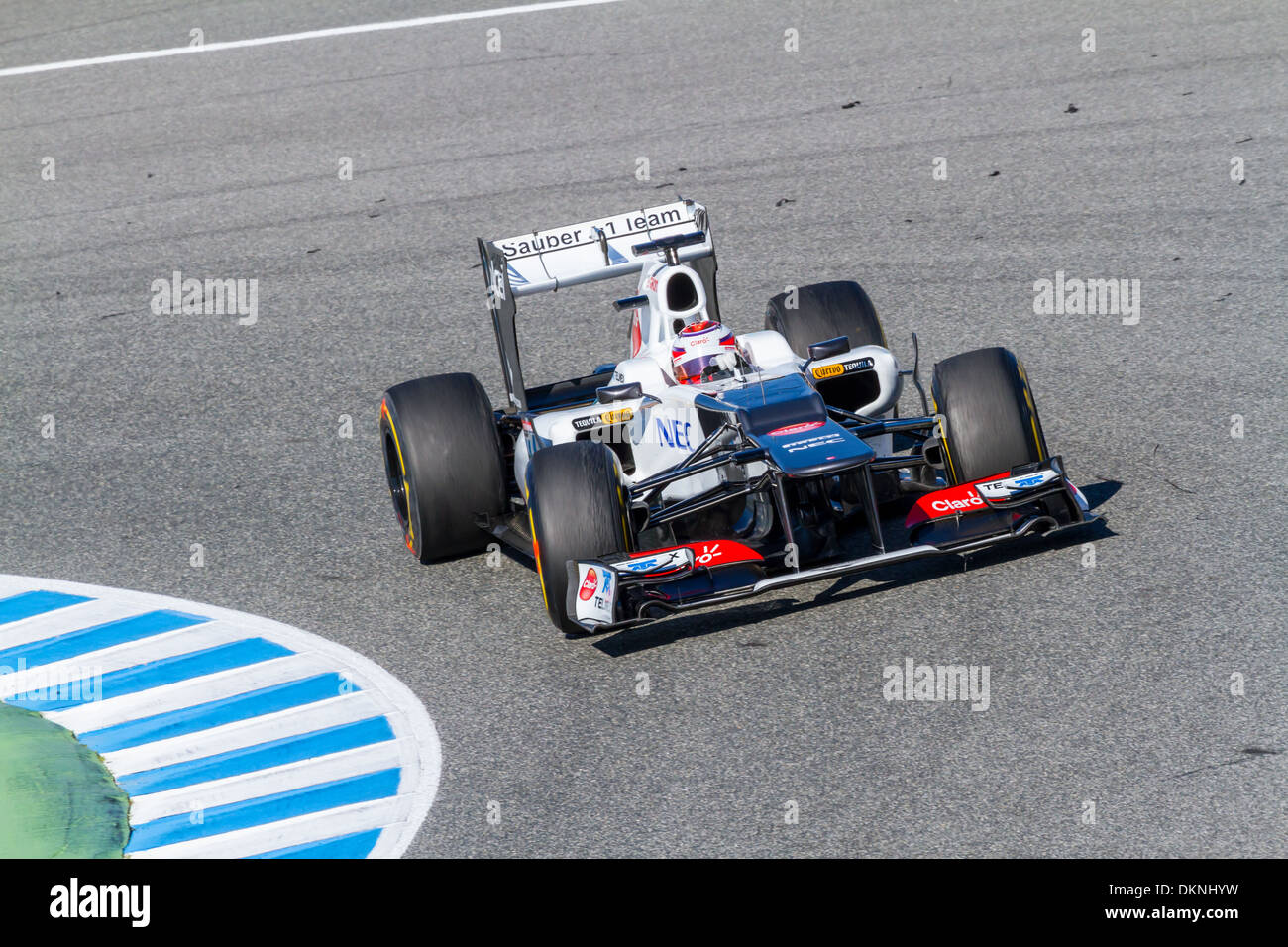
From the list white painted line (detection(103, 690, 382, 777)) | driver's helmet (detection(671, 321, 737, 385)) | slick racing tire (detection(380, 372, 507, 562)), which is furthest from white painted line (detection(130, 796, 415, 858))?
driver's helmet (detection(671, 321, 737, 385))

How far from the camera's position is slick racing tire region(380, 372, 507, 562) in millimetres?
8203

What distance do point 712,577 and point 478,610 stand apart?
4.89ft

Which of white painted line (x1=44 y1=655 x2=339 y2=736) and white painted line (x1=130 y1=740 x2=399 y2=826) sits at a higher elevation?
white painted line (x1=44 y1=655 x2=339 y2=736)

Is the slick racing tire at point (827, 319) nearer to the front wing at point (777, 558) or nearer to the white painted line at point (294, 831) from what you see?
the front wing at point (777, 558)

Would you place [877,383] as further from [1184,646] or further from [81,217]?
[81,217]

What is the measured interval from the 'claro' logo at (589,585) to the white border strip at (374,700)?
903mm

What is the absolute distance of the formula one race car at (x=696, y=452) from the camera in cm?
714

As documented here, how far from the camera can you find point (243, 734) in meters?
7.04

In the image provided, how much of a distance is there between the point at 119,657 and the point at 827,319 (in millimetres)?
4429

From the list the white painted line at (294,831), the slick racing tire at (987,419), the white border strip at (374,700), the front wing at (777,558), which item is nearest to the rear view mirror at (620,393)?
the front wing at (777,558)

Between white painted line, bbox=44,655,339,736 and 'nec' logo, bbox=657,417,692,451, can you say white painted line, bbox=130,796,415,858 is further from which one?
'nec' logo, bbox=657,417,692,451

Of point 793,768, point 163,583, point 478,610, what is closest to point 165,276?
point 163,583

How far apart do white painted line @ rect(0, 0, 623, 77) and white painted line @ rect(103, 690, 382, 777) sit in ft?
45.5

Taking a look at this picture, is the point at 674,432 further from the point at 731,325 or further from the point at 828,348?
the point at 731,325
